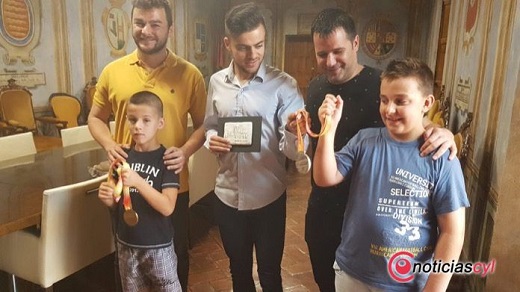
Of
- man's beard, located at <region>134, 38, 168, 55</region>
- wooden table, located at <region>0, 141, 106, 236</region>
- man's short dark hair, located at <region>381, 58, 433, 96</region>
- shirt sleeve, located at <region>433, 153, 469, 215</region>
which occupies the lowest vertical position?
wooden table, located at <region>0, 141, 106, 236</region>

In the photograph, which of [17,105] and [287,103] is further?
[17,105]

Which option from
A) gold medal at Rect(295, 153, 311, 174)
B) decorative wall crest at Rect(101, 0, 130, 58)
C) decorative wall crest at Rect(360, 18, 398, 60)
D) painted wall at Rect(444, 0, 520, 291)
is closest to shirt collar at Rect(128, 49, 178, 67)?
gold medal at Rect(295, 153, 311, 174)

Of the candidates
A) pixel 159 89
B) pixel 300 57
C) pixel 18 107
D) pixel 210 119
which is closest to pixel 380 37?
pixel 300 57

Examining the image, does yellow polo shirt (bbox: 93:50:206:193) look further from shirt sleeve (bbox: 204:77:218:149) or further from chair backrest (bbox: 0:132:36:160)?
chair backrest (bbox: 0:132:36:160)

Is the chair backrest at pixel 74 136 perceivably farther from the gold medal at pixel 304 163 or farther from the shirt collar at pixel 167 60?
the gold medal at pixel 304 163

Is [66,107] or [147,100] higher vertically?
[147,100]

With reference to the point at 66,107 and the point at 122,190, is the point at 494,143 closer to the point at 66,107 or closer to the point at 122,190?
the point at 122,190

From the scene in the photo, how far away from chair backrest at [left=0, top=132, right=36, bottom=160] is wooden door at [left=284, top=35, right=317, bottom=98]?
6900 mm

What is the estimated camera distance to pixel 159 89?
1632 mm

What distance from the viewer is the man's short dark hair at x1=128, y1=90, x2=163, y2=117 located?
1498mm

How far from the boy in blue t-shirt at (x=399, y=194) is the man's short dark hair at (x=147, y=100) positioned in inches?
25.9

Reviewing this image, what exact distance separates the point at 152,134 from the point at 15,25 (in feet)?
14.0

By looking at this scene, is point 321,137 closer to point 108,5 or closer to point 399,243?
point 399,243

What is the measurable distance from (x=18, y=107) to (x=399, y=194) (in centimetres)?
500
